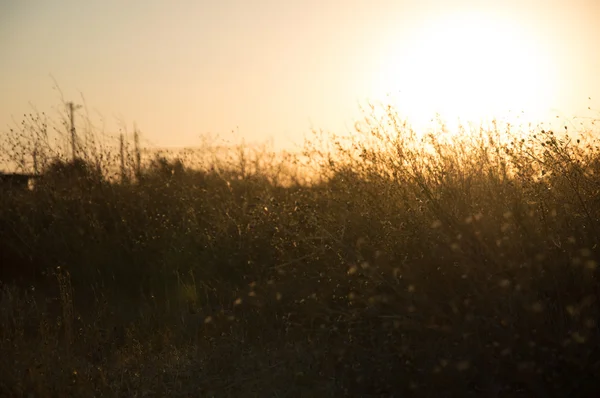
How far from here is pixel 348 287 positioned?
3.95 m

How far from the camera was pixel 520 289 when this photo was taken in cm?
295

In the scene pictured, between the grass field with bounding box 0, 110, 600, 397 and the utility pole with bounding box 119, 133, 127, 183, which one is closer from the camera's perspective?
the grass field with bounding box 0, 110, 600, 397

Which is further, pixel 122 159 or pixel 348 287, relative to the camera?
pixel 122 159

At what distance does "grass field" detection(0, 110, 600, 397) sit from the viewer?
9.57 ft

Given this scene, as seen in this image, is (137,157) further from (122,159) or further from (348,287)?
(348,287)

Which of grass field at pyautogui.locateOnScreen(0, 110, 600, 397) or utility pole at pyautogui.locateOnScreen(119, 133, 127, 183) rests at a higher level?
utility pole at pyautogui.locateOnScreen(119, 133, 127, 183)

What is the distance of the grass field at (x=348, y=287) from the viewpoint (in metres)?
2.92

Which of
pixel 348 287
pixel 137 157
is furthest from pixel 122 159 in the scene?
pixel 348 287

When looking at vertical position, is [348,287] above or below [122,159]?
below

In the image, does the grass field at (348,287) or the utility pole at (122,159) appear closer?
the grass field at (348,287)

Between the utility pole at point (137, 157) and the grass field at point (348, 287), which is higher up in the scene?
the utility pole at point (137, 157)

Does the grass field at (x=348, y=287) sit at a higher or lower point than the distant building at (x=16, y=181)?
lower

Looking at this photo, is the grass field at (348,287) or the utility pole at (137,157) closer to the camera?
the grass field at (348,287)

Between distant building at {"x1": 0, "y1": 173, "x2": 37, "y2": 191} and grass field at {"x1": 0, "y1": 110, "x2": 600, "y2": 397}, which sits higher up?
distant building at {"x1": 0, "y1": 173, "x2": 37, "y2": 191}
